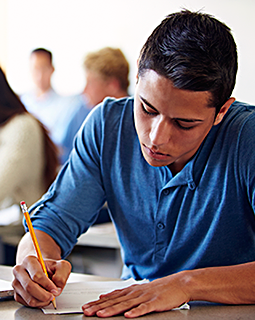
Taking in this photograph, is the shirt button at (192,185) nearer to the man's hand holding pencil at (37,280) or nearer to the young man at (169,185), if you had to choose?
the young man at (169,185)

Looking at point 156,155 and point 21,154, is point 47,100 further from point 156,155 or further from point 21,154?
point 156,155

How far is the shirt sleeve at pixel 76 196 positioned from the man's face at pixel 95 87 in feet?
6.48

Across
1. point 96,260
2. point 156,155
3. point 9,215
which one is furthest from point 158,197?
point 96,260

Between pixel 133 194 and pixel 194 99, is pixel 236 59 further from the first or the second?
pixel 133 194

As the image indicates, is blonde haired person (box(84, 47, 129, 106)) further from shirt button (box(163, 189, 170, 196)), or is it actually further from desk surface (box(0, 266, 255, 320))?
desk surface (box(0, 266, 255, 320))

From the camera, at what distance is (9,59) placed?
412 centimetres

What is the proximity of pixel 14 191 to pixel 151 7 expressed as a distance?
2.53 m

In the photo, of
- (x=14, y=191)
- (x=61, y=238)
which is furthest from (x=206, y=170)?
(x=14, y=191)

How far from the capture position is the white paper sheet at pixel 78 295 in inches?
31.8

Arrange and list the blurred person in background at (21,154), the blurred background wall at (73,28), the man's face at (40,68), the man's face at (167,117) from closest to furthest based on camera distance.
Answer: the man's face at (167,117), the blurred person in background at (21,154), the man's face at (40,68), the blurred background wall at (73,28)

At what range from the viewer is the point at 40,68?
354 cm

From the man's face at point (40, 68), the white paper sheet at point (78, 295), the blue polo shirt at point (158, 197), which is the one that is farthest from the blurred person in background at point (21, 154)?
the man's face at point (40, 68)

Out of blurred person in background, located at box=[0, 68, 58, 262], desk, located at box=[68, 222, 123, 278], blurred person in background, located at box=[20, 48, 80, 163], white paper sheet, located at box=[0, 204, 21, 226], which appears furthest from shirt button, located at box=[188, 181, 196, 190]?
blurred person in background, located at box=[20, 48, 80, 163]

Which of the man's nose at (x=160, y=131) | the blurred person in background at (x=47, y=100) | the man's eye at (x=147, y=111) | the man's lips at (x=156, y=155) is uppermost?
the man's eye at (x=147, y=111)
